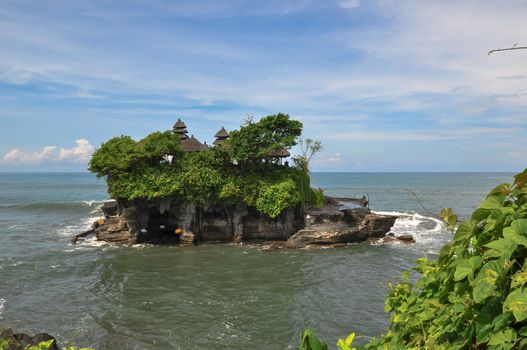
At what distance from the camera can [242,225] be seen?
33.2 metres

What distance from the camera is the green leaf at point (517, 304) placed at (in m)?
2.23

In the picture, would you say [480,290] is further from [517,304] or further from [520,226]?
[520,226]

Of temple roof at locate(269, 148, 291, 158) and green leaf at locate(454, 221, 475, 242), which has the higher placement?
temple roof at locate(269, 148, 291, 158)

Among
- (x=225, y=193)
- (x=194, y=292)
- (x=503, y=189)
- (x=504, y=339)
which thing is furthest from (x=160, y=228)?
(x=504, y=339)

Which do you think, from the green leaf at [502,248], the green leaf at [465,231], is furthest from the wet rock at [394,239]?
the green leaf at [502,248]

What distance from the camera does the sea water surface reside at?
16.2 meters

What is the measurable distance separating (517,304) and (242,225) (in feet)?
103

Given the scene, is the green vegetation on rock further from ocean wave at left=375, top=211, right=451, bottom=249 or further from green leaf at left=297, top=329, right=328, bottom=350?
green leaf at left=297, top=329, right=328, bottom=350

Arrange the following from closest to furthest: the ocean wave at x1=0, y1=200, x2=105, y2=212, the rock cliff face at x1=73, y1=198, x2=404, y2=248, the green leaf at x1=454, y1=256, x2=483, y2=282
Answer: the green leaf at x1=454, y1=256, x2=483, y2=282 → the rock cliff face at x1=73, y1=198, x2=404, y2=248 → the ocean wave at x1=0, y1=200, x2=105, y2=212

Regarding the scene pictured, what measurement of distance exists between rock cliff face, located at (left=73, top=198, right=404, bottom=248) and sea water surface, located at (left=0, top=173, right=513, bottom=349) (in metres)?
1.57

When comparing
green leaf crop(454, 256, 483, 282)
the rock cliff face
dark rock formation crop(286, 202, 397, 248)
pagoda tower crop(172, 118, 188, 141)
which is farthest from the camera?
pagoda tower crop(172, 118, 188, 141)

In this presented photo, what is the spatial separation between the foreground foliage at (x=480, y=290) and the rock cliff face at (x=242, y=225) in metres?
28.4

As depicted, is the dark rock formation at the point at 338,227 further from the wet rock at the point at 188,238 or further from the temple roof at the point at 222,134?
the temple roof at the point at 222,134

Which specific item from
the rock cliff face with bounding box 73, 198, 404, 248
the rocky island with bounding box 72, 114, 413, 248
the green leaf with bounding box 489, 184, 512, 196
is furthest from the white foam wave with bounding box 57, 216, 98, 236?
the green leaf with bounding box 489, 184, 512, 196
